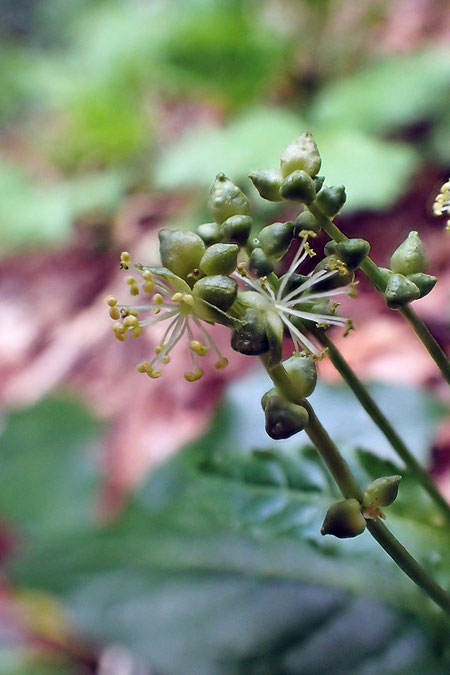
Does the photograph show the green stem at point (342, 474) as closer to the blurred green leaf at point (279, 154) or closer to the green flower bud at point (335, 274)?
the green flower bud at point (335, 274)

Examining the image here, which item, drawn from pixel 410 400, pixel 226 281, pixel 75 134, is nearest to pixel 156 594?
pixel 410 400

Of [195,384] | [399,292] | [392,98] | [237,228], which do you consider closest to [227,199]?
[237,228]

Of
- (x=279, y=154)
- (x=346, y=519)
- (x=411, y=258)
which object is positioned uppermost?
(x=279, y=154)

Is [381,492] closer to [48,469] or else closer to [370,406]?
[370,406]

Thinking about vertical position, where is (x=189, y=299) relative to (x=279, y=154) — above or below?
below

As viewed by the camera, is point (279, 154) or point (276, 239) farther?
point (279, 154)
